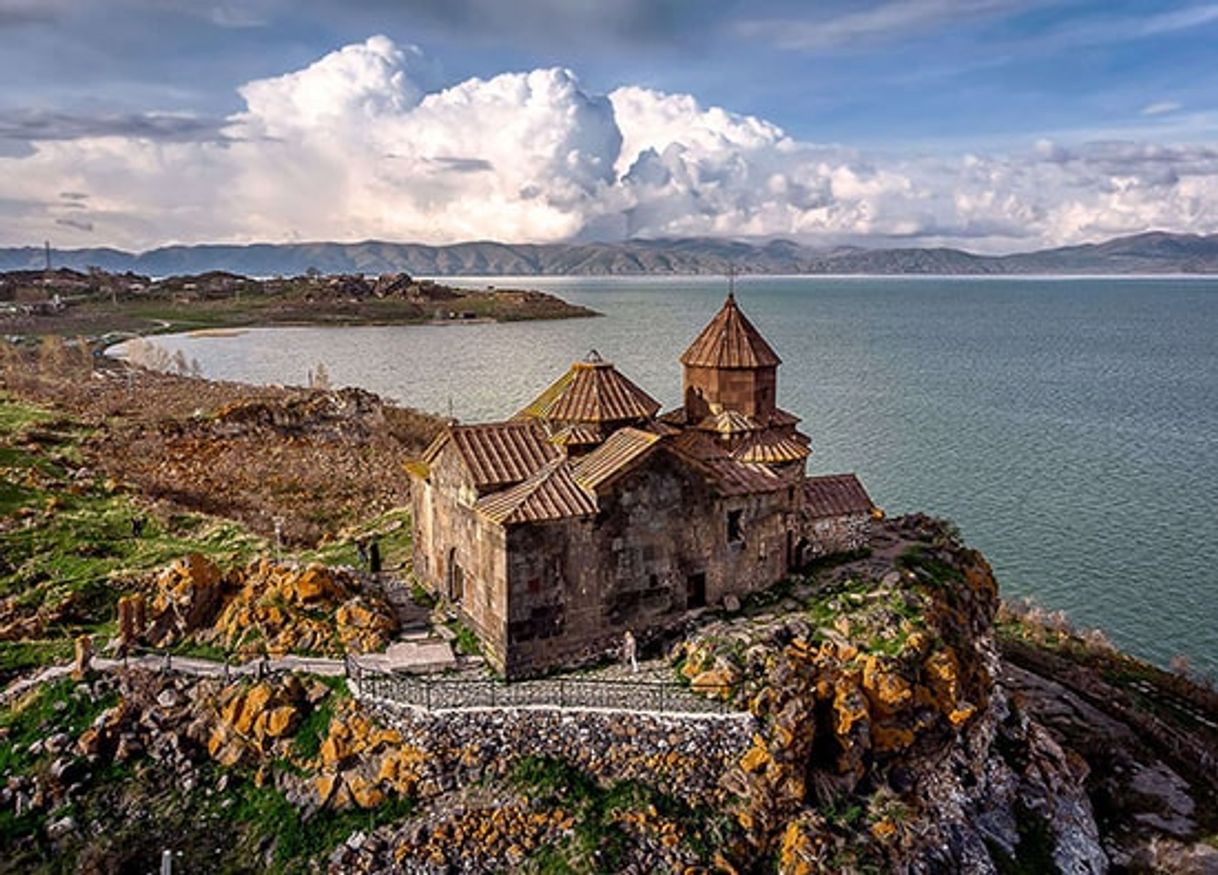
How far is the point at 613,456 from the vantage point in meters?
20.2

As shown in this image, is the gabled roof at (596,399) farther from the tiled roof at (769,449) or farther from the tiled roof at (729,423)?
the tiled roof at (769,449)

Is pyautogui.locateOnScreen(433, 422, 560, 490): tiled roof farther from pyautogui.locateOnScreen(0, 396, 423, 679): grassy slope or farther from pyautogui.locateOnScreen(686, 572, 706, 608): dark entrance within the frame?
pyautogui.locateOnScreen(0, 396, 423, 679): grassy slope

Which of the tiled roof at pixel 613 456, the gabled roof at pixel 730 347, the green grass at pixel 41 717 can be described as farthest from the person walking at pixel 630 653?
the green grass at pixel 41 717

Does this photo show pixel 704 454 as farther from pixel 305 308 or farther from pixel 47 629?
pixel 305 308

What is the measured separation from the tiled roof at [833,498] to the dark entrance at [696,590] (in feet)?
12.1

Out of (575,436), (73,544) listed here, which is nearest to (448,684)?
(575,436)

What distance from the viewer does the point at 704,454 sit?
74.6ft

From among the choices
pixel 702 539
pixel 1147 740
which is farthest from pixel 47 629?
pixel 1147 740

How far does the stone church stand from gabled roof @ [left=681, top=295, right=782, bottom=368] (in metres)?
0.04

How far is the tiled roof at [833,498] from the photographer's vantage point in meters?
23.8

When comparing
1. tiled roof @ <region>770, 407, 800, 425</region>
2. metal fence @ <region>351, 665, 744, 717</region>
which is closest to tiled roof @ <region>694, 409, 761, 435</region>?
tiled roof @ <region>770, 407, 800, 425</region>

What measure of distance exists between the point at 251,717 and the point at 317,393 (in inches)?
1549

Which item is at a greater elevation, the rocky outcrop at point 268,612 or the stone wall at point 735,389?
the stone wall at point 735,389

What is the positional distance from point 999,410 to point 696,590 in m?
49.4
